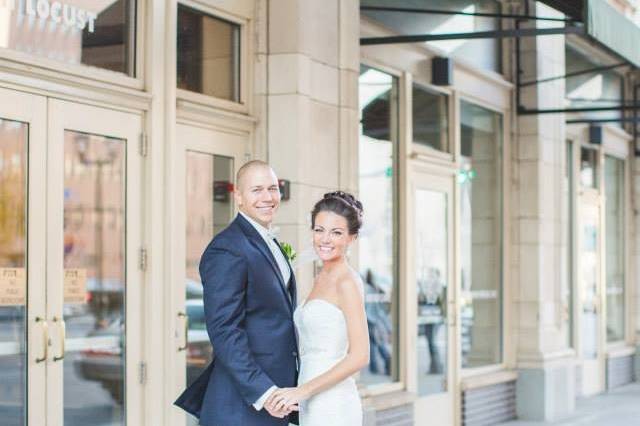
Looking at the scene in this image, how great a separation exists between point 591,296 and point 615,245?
1.62m

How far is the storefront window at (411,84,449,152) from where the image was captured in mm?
11570

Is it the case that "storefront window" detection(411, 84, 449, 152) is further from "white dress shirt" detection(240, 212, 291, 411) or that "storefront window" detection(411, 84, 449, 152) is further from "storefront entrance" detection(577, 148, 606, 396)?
"white dress shirt" detection(240, 212, 291, 411)

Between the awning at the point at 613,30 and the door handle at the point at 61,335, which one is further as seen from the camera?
the awning at the point at 613,30

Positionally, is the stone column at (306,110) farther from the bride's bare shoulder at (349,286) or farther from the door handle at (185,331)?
the bride's bare shoulder at (349,286)

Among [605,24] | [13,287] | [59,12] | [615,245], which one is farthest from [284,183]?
[615,245]

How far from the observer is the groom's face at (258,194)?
5.21m

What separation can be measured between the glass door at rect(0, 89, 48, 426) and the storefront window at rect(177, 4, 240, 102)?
5.11 ft

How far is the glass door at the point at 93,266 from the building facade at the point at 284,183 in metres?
0.01

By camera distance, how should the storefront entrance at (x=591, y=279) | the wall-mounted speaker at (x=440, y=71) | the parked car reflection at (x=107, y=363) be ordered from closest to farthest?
the parked car reflection at (x=107, y=363) < the wall-mounted speaker at (x=440, y=71) < the storefront entrance at (x=591, y=279)

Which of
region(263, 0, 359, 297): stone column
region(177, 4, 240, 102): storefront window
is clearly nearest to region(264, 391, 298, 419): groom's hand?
region(263, 0, 359, 297): stone column

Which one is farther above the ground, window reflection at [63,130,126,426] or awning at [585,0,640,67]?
awning at [585,0,640,67]

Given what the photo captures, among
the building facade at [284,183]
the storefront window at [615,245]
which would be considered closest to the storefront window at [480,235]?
the building facade at [284,183]

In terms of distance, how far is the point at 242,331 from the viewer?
5098 millimetres

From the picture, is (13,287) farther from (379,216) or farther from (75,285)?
(379,216)
